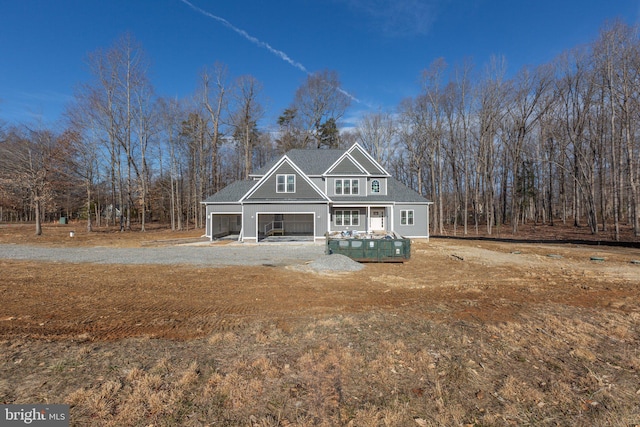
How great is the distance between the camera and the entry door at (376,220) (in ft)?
78.8

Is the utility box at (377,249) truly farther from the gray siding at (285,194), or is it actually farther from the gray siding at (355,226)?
the gray siding at (355,226)

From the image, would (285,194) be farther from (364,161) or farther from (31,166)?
(31,166)

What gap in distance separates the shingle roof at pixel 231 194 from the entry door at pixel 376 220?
11.0 metres

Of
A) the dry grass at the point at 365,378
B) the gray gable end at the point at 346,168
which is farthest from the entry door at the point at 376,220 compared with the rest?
the dry grass at the point at 365,378

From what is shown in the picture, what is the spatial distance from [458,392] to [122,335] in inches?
218

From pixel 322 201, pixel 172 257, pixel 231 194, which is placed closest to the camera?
pixel 172 257

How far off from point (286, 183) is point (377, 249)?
10.2 metres

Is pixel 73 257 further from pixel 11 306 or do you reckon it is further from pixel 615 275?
pixel 615 275

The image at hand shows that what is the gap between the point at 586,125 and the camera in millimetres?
30672

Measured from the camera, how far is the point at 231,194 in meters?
23.5

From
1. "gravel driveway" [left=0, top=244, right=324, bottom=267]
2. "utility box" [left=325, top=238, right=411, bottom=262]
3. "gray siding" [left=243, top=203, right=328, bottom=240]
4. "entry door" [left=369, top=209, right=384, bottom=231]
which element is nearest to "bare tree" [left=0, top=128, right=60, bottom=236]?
"gravel driveway" [left=0, top=244, right=324, bottom=267]

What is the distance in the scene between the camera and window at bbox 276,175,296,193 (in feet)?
68.8

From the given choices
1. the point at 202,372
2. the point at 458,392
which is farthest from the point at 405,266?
the point at 202,372

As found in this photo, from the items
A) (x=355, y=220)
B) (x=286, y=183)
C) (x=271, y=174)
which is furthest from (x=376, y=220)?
(x=271, y=174)
